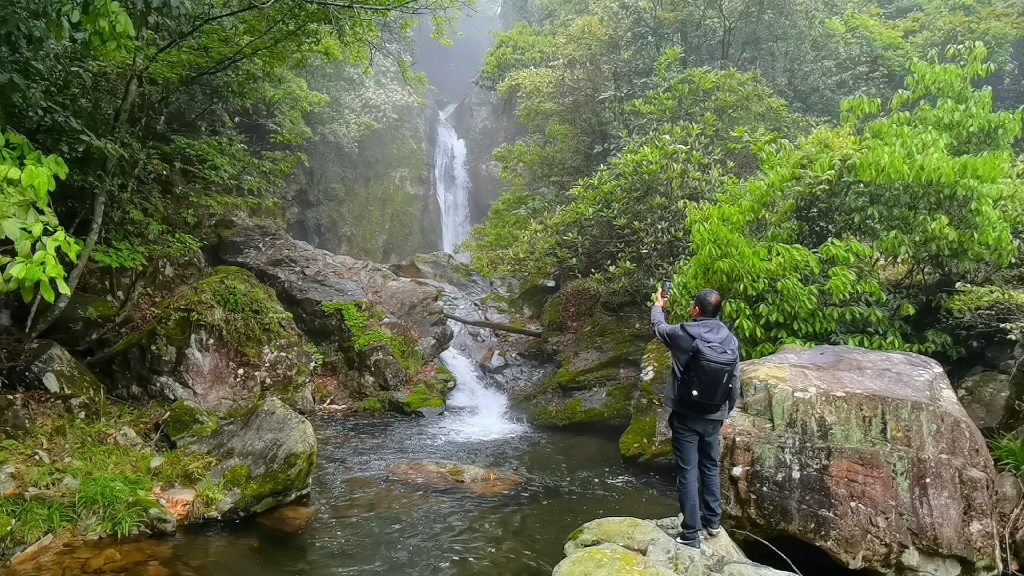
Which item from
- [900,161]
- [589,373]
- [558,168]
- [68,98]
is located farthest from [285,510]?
[558,168]

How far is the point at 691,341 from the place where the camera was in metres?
4.80

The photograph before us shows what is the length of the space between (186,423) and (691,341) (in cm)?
754

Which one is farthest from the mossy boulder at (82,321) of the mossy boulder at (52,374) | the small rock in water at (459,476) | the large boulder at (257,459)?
the small rock in water at (459,476)

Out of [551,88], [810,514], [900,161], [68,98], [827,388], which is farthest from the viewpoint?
[551,88]

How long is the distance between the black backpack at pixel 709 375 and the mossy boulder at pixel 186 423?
6.97 m

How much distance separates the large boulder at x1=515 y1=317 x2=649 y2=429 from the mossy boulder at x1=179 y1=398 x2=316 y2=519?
627 cm

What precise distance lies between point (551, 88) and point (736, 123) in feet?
17.3

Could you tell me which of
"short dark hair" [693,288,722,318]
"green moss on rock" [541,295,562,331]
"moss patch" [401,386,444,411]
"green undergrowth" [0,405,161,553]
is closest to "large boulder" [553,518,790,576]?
"short dark hair" [693,288,722,318]

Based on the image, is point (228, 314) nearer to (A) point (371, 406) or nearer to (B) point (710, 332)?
(A) point (371, 406)

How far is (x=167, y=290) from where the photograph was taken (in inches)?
503

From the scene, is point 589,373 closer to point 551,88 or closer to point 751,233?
point 751,233

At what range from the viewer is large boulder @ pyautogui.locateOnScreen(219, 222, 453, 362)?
1484cm

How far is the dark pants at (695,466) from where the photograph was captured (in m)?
4.80

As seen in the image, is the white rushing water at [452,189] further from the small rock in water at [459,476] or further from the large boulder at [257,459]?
the large boulder at [257,459]
